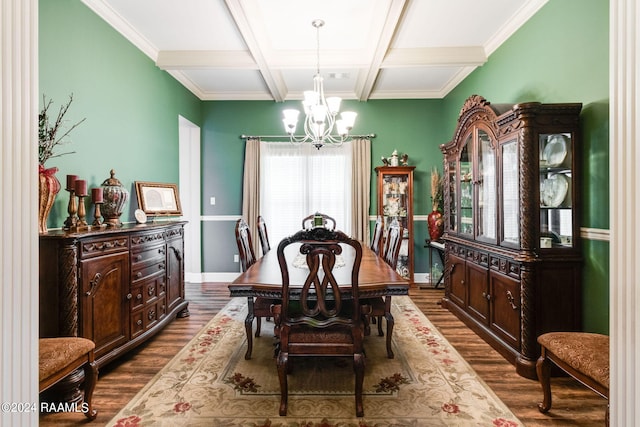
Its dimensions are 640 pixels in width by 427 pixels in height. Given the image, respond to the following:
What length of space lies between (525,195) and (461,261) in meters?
1.22

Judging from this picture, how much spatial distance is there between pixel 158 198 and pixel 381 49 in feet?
A: 9.59

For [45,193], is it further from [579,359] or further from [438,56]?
[438,56]

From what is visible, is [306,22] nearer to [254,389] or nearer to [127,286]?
[127,286]

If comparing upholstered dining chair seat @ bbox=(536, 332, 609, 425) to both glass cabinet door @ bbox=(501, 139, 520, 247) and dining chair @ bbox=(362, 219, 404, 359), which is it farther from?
dining chair @ bbox=(362, 219, 404, 359)

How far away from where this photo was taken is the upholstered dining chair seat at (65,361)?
1.56m


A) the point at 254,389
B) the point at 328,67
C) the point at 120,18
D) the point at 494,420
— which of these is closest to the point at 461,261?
the point at 494,420

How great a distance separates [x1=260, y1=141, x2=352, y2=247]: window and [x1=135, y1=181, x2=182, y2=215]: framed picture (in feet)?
4.58

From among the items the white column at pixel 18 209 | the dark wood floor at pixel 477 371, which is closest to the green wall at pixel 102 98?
the dark wood floor at pixel 477 371

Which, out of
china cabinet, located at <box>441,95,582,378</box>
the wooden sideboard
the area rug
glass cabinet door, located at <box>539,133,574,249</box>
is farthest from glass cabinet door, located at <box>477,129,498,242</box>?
the wooden sideboard

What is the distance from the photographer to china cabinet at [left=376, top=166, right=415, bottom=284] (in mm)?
4957

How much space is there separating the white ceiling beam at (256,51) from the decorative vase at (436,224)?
2821mm

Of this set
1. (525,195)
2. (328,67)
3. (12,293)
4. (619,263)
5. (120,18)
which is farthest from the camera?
(328,67)

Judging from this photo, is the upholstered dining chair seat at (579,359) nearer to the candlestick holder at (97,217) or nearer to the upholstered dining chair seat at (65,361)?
the upholstered dining chair seat at (65,361)

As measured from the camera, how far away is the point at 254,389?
7.15ft
